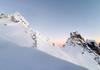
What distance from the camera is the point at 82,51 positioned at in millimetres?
22422

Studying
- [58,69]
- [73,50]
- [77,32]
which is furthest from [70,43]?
[58,69]

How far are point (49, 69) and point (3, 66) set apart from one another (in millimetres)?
2046

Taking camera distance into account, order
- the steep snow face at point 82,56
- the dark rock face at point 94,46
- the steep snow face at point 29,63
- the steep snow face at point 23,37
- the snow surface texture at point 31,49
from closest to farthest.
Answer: the steep snow face at point 29,63
the snow surface texture at point 31,49
the steep snow face at point 23,37
the steep snow face at point 82,56
the dark rock face at point 94,46

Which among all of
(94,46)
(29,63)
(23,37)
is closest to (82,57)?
(94,46)

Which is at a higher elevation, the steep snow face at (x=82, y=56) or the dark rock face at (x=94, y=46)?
the dark rock face at (x=94, y=46)

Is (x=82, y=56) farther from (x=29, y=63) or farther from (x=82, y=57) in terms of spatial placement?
(x=29, y=63)

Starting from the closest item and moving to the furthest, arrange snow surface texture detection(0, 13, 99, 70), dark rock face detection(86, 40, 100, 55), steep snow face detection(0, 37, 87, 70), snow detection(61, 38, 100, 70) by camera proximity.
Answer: steep snow face detection(0, 37, 87, 70)
snow surface texture detection(0, 13, 99, 70)
snow detection(61, 38, 100, 70)
dark rock face detection(86, 40, 100, 55)

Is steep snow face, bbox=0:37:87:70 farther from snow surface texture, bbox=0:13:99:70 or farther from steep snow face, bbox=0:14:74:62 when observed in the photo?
steep snow face, bbox=0:14:74:62

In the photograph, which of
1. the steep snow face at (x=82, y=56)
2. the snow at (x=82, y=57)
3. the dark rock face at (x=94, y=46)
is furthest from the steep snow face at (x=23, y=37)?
the dark rock face at (x=94, y=46)

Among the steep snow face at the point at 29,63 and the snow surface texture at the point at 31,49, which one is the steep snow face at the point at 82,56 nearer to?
the snow surface texture at the point at 31,49

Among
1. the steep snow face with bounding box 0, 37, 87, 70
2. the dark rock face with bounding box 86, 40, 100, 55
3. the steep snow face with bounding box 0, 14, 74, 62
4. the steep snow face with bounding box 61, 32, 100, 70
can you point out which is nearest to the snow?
the steep snow face with bounding box 61, 32, 100, 70

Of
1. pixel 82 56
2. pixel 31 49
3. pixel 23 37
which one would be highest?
pixel 23 37

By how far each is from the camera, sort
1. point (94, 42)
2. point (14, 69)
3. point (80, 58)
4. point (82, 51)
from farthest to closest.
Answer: point (94, 42), point (82, 51), point (80, 58), point (14, 69)

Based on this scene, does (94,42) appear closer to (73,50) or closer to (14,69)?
(73,50)
